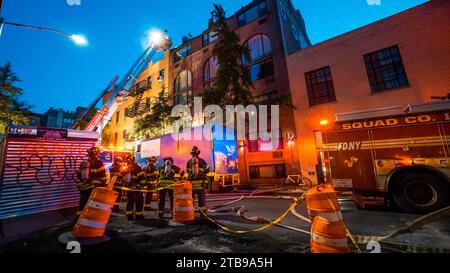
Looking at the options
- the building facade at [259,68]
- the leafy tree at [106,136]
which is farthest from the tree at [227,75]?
the leafy tree at [106,136]

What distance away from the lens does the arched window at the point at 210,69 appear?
22.7 meters

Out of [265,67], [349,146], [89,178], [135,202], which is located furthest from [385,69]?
[89,178]

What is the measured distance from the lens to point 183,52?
27.1m

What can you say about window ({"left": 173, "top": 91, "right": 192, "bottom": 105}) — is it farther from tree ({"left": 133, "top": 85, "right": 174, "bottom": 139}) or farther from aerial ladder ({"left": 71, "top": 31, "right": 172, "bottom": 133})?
aerial ladder ({"left": 71, "top": 31, "right": 172, "bottom": 133})

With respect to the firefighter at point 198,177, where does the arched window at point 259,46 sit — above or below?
above

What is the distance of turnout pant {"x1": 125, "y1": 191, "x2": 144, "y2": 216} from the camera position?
6273mm

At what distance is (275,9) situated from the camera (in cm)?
1877

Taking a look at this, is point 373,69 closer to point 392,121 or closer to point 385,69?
point 385,69

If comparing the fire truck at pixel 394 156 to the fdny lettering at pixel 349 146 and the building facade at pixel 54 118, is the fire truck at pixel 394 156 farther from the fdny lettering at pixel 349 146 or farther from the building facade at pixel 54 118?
the building facade at pixel 54 118

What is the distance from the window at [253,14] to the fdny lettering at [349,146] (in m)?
17.5

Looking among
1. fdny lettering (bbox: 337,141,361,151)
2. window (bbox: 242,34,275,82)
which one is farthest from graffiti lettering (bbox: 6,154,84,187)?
window (bbox: 242,34,275,82)

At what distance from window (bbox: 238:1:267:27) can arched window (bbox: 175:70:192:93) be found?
8648 mm

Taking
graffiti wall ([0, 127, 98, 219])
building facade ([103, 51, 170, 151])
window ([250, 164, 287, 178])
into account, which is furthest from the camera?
building facade ([103, 51, 170, 151])

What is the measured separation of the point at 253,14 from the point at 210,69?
7149 mm
